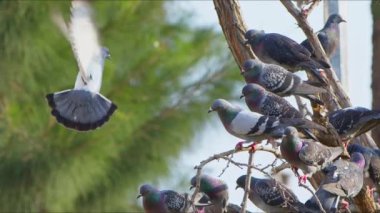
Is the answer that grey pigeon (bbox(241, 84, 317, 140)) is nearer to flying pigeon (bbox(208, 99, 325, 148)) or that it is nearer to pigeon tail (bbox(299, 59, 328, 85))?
flying pigeon (bbox(208, 99, 325, 148))

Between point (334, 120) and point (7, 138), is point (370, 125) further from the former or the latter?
point (7, 138)

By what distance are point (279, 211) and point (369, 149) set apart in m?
0.43

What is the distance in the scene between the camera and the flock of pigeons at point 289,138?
4895mm

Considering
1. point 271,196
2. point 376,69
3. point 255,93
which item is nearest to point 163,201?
point 271,196

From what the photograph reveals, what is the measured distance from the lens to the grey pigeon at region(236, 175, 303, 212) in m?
4.97

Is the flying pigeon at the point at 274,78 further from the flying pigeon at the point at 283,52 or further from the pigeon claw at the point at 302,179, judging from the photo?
the pigeon claw at the point at 302,179

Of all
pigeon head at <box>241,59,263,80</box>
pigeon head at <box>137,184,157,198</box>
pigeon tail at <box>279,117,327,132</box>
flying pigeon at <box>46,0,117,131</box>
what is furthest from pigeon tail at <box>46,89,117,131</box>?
pigeon tail at <box>279,117,327,132</box>

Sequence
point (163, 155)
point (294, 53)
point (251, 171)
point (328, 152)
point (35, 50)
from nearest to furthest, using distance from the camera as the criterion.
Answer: point (251, 171) → point (328, 152) → point (294, 53) → point (35, 50) → point (163, 155)

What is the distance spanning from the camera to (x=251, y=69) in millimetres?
5359

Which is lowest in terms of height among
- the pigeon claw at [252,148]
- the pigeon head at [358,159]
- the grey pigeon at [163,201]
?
the grey pigeon at [163,201]

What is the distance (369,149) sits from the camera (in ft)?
17.3

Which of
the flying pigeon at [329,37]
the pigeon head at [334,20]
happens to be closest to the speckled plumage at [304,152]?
the flying pigeon at [329,37]

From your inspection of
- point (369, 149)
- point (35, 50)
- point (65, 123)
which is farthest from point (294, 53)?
point (35, 50)

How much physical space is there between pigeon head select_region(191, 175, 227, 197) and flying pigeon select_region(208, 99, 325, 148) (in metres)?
0.20
